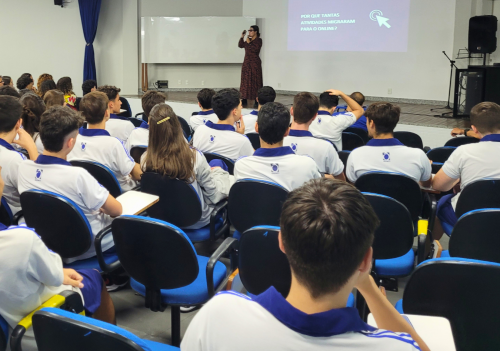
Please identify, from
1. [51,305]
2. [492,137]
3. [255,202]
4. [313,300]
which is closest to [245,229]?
[255,202]

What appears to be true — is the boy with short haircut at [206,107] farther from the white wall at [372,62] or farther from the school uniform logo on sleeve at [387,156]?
the white wall at [372,62]

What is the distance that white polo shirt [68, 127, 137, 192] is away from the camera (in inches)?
125

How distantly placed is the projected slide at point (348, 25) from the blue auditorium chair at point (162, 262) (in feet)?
27.0

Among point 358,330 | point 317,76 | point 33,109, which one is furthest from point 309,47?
point 358,330

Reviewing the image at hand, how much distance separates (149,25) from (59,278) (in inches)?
390

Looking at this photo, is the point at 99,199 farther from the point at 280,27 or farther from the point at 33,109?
the point at 280,27

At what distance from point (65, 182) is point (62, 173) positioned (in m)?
0.05

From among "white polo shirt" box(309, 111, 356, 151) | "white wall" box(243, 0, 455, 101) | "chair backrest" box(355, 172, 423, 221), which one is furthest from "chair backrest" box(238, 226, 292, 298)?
"white wall" box(243, 0, 455, 101)

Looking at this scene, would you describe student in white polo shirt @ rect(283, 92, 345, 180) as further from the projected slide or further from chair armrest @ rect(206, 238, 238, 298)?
the projected slide

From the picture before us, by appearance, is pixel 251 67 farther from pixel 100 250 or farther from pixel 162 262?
pixel 162 262

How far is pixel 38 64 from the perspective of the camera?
10.7 m

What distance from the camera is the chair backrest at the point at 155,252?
1905 millimetres

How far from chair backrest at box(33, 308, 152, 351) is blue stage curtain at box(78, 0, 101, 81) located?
33.6ft

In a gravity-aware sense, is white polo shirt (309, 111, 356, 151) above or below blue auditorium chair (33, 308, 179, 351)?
above
